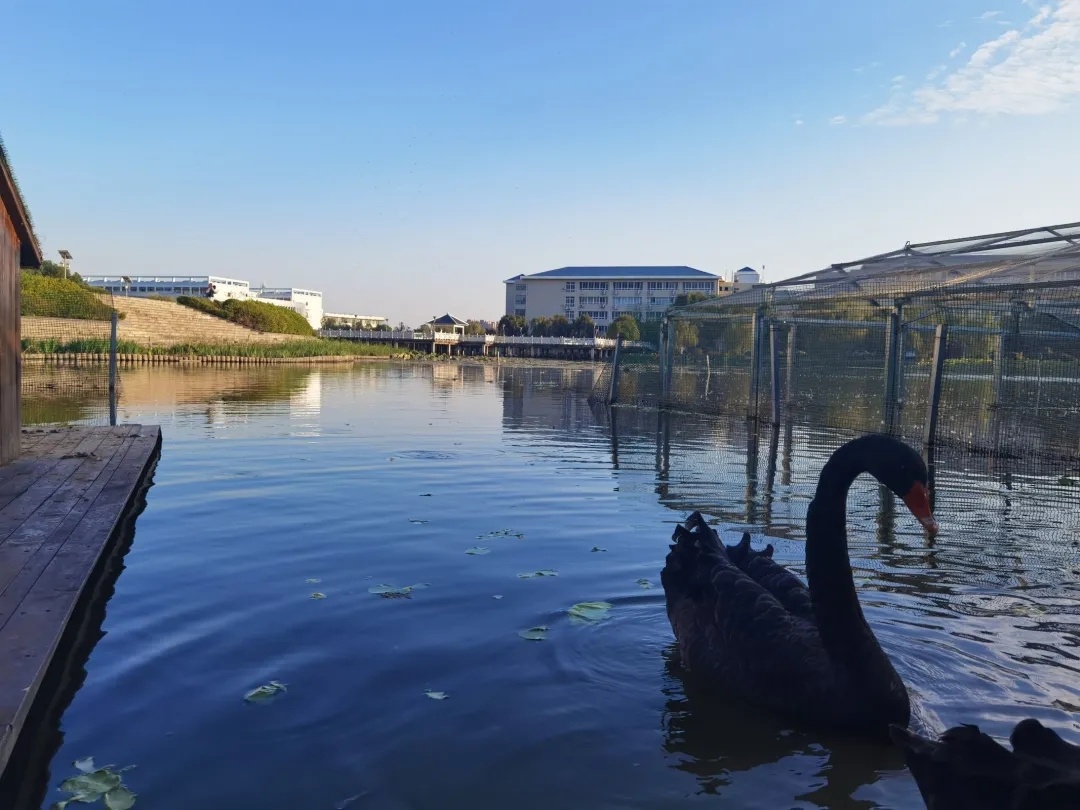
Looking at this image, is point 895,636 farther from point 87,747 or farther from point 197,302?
point 197,302

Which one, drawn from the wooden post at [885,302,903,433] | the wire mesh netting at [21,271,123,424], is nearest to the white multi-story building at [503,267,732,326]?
the wire mesh netting at [21,271,123,424]

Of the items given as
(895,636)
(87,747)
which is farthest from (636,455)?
(87,747)

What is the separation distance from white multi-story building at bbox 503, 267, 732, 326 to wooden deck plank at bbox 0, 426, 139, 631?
97.5m

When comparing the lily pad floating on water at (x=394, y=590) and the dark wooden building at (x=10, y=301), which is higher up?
the dark wooden building at (x=10, y=301)

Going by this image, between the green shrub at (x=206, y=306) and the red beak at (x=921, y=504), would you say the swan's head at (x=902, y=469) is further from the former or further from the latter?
the green shrub at (x=206, y=306)

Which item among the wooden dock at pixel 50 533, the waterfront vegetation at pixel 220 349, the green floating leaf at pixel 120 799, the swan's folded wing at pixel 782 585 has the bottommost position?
the green floating leaf at pixel 120 799

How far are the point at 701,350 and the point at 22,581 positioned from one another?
1886 centimetres

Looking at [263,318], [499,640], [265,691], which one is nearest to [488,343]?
[263,318]

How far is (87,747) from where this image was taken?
12.2 feet

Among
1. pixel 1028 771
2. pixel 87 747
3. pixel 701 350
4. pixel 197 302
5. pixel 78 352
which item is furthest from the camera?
pixel 197 302

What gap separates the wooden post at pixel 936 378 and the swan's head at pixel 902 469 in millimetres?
9546

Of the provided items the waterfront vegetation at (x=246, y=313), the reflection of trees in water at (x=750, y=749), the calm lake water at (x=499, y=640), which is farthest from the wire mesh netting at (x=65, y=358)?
the waterfront vegetation at (x=246, y=313)

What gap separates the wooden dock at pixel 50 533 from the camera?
13.0 feet

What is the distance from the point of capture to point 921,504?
371 cm
